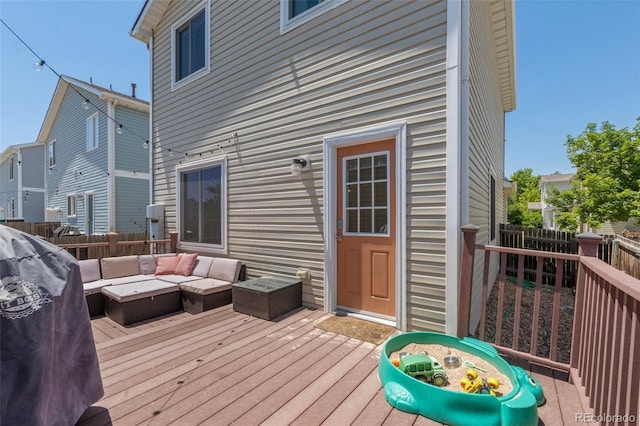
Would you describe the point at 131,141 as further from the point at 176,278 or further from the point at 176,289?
the point at 176,289

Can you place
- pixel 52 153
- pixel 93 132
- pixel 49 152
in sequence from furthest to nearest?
pixel 49 152, pixel 52 153, pixel 93 132

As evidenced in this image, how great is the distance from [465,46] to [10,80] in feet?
26.8

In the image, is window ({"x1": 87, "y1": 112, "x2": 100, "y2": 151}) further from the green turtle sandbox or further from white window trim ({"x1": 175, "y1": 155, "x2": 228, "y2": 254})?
the green turtle sandbox

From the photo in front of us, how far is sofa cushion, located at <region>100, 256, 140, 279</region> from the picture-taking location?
14.3 ft

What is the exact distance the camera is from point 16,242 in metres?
1.61

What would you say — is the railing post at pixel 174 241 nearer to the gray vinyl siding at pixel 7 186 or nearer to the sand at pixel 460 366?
the sand at pixel 460 366

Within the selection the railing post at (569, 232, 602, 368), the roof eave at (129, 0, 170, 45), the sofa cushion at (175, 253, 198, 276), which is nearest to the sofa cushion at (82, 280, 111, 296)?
the sofa cushion at (175, 253, 198, 276)

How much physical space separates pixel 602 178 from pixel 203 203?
53.8ft

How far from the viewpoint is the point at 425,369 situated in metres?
2.05

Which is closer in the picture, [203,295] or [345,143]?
[345,143]

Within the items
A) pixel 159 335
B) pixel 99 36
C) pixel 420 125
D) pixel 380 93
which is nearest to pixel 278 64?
pixel 380 93

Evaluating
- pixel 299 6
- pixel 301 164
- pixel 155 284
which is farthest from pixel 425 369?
pixel 299 6

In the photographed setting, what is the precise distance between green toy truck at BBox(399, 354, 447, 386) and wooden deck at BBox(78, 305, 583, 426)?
256 mm

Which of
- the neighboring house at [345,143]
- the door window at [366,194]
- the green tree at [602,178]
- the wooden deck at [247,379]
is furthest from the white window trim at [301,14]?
the green tree at [602,178]
